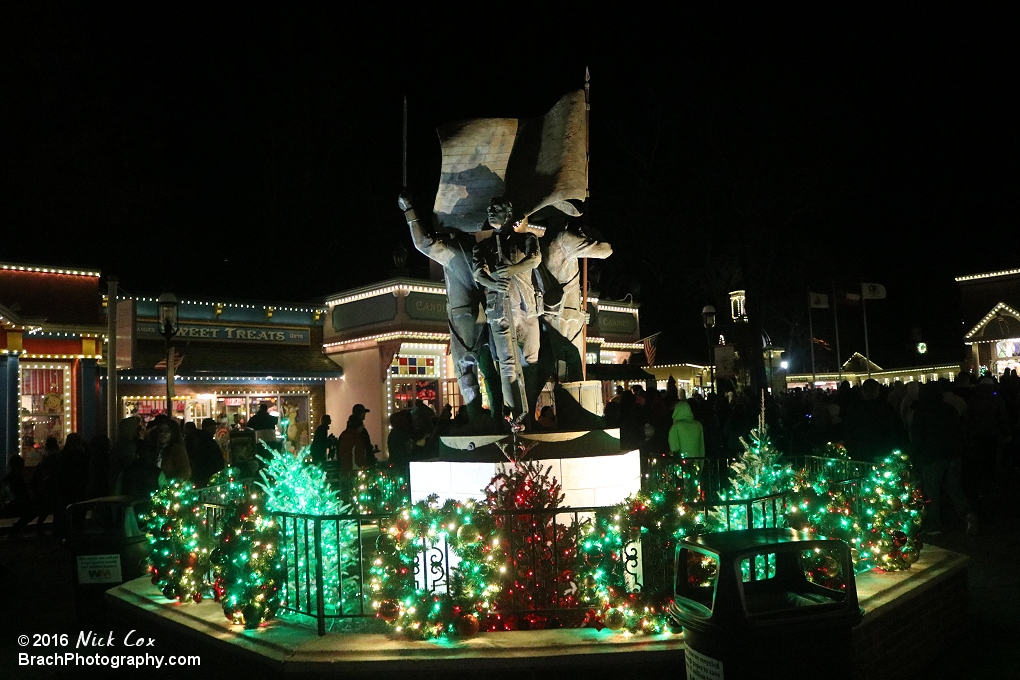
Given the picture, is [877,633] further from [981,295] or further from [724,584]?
[981,295]

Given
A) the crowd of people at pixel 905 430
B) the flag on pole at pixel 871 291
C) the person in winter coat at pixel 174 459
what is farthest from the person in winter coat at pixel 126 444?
the flag on pole at pixel 871 291

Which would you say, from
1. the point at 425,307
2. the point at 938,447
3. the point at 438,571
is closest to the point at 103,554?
the point at 438,571

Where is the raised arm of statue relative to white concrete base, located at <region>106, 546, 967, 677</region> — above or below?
above

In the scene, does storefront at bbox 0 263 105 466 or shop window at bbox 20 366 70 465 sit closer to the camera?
storefront at bbox 0 263 105 466

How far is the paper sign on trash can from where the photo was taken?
28.3 feet

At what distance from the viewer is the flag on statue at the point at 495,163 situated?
9000 mm

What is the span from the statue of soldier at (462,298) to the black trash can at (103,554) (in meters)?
3.73

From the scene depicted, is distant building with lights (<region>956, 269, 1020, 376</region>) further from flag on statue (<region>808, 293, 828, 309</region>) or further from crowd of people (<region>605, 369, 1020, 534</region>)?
crowd of people (<region>605, 369, 1020, 534</region>)

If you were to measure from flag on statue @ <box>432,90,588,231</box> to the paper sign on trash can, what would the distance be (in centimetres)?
494

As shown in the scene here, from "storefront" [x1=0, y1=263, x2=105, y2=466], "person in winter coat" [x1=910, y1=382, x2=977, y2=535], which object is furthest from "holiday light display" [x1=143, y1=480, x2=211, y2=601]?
"storefront" [x1=0, y1=263, x2=105, y2=466]

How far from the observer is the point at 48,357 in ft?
65.6

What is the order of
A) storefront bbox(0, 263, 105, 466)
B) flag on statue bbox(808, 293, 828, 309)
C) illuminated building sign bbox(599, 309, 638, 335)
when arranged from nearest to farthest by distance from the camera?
1. storefront bbox(0, 263, 105, 466)
2. flag on statue bbox(808, 293, 828, 309)
3. illuminated building sign bbox(599, 309, 638, 335)

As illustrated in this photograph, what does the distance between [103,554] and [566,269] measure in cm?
561

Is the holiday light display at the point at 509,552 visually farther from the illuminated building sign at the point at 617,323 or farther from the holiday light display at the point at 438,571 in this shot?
the illuminated building sign at the point at 617,323
